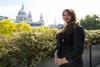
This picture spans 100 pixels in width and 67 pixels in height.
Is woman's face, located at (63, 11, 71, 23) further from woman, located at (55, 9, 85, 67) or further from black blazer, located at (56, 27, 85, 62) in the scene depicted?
black blazer, located at (56, 27, 85, 62)

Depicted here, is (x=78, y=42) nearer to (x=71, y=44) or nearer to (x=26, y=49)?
(x=71, y=44)

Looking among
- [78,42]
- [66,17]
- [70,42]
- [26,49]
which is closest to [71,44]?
[70,42]

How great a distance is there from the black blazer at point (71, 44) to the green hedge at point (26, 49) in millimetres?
1228

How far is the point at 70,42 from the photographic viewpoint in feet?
12.9

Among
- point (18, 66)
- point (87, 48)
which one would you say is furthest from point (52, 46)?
point (87, 48)

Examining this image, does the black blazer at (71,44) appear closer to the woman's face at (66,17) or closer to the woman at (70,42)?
the woman at (70,42)

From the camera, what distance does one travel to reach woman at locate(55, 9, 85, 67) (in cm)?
386

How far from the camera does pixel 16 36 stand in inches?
218

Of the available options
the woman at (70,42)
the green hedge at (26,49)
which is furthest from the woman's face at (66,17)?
the green hedge at (26,49)

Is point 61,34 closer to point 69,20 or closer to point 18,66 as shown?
point 69,20

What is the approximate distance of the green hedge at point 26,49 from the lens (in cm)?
495

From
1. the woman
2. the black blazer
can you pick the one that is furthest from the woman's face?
the black blazer

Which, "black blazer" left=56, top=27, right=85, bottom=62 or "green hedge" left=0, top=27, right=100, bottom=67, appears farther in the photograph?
"green hedge" left=0, top=27, right=100, bottom=67

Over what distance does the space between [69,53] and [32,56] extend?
1.52 meters
